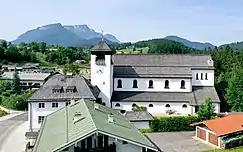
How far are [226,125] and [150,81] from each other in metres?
14.9

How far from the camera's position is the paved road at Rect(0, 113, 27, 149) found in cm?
4059

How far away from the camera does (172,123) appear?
40.5 meters

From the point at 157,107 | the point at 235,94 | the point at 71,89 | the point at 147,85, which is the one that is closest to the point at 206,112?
the point at 157,107

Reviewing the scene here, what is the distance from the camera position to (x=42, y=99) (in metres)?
40.5

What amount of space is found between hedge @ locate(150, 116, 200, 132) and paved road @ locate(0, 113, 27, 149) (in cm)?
1436

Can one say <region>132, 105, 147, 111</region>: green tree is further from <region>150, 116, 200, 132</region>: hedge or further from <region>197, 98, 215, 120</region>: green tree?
<region>197, 98, 215, 120</region>: green tree

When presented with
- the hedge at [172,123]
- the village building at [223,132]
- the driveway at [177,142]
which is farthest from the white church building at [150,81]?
the village building at [223,132]

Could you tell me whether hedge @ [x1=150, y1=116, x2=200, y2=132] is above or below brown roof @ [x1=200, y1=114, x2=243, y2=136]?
below

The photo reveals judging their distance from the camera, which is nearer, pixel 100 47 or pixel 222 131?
pixel 222 131

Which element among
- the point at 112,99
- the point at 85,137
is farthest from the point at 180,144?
the point at 85,137

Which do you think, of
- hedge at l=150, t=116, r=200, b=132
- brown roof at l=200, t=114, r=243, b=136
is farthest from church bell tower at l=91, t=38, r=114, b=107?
brown roof at l=200, t=114, r=243, b=136

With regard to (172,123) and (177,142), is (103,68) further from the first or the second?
(177,142)

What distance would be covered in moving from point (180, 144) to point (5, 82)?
151ft

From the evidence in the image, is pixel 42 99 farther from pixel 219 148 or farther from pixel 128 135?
pixel 128 135
